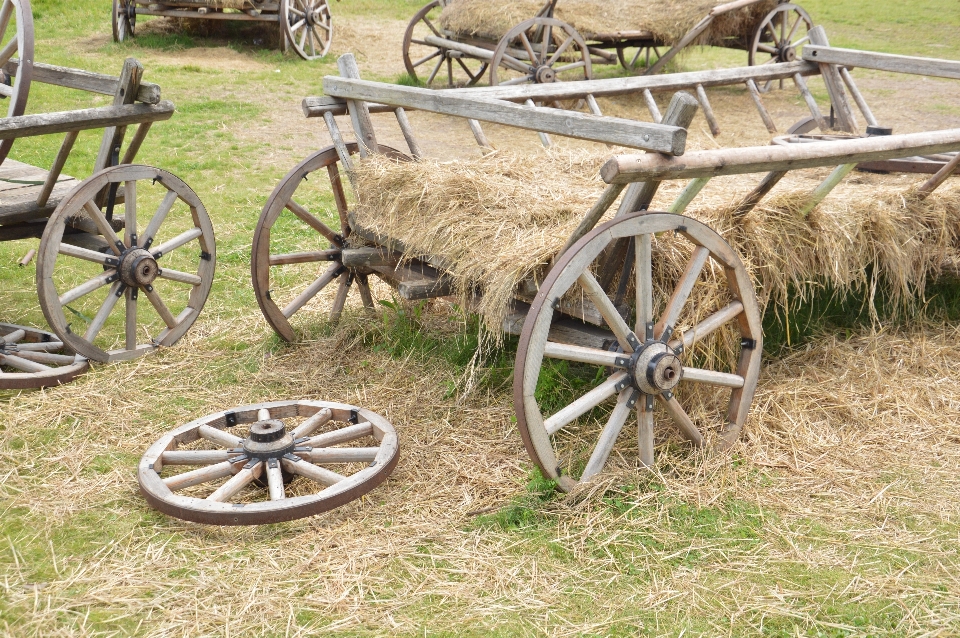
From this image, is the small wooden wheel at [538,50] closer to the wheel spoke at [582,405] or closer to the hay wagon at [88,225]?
the hay wagon at [88,225]

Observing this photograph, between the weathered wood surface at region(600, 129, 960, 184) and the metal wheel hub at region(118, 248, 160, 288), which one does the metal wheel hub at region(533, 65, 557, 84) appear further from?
the weathered wood surface at region(600, 129, 960, 184)

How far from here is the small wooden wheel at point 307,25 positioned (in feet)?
41.2

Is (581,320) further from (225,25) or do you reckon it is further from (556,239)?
(225,25)

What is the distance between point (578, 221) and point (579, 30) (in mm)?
7919

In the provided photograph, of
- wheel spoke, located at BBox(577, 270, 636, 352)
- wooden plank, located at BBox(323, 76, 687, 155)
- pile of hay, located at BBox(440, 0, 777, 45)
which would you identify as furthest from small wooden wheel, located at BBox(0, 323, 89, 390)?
pile of hay, located at BBox(440, 0, 777, 45)

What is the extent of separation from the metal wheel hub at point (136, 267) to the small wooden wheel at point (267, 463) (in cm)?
110

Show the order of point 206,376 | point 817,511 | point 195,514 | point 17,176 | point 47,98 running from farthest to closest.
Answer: point 47,98
point 17,176
point 206,376
point 817,511
point 195,514

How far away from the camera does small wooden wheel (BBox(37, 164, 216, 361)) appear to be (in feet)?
13.9

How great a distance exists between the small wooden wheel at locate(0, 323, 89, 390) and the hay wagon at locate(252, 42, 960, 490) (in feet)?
3.31

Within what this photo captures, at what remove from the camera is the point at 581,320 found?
3703 mm

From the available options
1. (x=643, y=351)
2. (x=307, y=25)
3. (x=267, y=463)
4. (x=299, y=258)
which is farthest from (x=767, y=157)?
(x=307, y=25)

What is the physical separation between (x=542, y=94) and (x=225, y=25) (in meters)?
10.3

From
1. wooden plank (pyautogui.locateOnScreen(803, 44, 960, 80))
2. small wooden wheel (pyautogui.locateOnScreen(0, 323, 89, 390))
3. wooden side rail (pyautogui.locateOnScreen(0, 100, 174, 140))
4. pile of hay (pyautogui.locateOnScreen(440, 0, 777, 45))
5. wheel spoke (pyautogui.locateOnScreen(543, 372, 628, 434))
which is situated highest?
→ pile of hay (pyautogui.locateOnScreen(440, 0, 777, 45))

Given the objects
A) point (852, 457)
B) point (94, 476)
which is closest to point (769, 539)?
point (852, 457)
